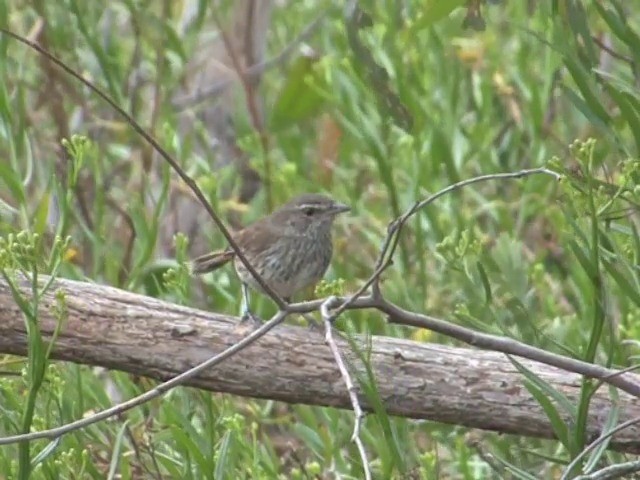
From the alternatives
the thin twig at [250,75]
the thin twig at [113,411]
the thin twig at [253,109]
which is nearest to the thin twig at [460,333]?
the thin twig at [113,411]

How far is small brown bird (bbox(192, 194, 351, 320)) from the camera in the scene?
515cm

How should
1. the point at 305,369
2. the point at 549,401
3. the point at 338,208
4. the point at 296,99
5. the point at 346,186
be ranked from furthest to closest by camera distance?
the point at 296,99, the point at 346,186, the point at 338,208, the point at 305,369, the point at 549,401

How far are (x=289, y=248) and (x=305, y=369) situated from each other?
5.73 ft

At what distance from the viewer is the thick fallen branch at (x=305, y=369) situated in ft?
11.3

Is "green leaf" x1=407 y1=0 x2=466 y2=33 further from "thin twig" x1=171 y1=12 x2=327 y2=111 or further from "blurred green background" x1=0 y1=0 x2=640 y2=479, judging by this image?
"thin twig" x1=171 y1=12 x2=327 y2=111

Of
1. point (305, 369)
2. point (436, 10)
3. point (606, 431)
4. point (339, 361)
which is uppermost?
point (436, 10)

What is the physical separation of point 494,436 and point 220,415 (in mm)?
870

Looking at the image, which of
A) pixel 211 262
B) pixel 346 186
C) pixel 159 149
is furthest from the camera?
pixel 346 186

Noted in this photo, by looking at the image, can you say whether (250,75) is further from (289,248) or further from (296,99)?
(289,248)

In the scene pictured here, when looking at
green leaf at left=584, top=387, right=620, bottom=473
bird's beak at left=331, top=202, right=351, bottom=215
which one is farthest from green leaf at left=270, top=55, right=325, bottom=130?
green leaf at left=584, top=387, right=620, bottom=473

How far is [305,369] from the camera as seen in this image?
3.48 meters

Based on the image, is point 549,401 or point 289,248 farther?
point 289,248

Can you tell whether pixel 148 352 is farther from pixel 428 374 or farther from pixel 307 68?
pixel 307 68

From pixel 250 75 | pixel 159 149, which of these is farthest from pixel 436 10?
pixel 250 75
